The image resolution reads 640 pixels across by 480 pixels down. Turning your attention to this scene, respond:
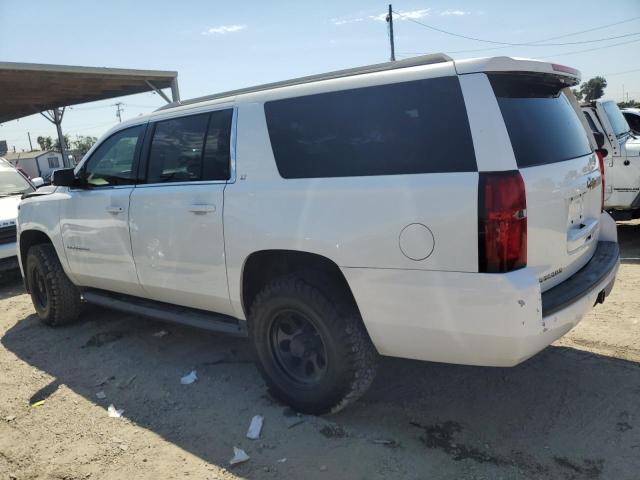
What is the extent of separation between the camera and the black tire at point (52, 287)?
511 cm

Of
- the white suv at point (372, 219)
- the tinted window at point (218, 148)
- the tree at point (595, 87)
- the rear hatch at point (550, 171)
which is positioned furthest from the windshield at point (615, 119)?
the tree at point (595, 87)

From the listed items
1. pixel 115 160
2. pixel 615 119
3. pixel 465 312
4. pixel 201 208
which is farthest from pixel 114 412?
pixel 615 119

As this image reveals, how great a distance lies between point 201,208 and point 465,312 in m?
1.84

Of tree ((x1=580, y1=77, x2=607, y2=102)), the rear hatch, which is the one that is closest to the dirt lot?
the rear hatch

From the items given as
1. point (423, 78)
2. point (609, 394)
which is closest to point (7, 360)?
point (423, 78)

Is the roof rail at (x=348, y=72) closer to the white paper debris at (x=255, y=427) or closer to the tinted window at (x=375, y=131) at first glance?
the tinted window at (x=375, y=131)

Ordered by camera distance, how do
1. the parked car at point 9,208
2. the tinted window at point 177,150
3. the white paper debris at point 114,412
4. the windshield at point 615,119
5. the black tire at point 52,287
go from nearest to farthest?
the white paper debris at point 114,412
the tinted window at point 177,150
the black tire at point 52,287
the parked car at point 9,208
the windshield at point 615,119

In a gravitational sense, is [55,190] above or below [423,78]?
below

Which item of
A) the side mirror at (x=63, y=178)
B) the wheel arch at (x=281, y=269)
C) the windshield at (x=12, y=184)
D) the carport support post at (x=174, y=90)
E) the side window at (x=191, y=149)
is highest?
the carport support post at (x=174, y=90)

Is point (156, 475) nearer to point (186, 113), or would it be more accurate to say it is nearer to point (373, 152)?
point (373, 152)

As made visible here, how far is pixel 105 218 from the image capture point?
423 centimetres

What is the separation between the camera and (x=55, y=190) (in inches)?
193

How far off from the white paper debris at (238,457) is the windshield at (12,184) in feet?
24.3

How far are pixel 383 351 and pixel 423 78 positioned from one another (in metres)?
1.46
